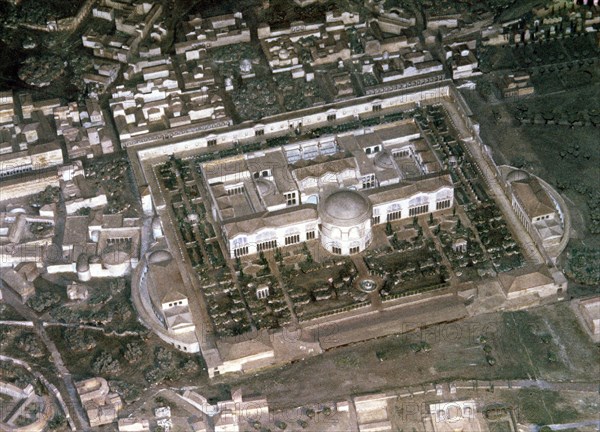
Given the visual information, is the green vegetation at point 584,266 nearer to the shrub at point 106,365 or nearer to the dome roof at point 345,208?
the dome roof at point 345,208

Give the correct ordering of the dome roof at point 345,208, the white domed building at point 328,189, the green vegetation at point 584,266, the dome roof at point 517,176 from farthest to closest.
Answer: the dome roof at point 517,176
the white domed building at point 328,189
the dome roof at point 345,208
the green vegetation at point 584,266

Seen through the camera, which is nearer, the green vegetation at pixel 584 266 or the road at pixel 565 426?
the road at pixel 565 426

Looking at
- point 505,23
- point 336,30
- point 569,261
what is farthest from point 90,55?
point 569,261

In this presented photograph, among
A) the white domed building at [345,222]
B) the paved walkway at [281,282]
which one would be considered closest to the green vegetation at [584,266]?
the white domed building at [345,222]

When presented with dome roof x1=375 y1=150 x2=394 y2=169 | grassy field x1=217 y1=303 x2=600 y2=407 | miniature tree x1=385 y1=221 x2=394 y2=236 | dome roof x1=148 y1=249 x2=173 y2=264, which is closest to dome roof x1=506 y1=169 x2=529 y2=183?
dome roof x1=375 y1=150 x2=394 y2=169

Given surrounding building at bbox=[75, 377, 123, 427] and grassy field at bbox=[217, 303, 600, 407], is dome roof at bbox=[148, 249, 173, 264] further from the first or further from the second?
grassy field at bbox=[217, 303, 600, 407]

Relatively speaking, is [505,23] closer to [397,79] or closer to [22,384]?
[397,79]

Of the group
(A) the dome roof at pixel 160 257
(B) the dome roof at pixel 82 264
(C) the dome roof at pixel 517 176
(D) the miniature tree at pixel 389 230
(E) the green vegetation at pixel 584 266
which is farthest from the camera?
(C) the dome roof at pixel 517 176
